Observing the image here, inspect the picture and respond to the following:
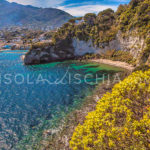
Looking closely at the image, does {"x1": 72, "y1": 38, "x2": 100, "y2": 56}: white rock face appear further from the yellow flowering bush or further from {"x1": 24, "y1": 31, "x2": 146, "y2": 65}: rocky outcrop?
the yellow flowering bush

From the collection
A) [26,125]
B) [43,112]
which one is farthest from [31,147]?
[43,112]

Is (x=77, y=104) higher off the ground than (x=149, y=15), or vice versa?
(x=149, y=15)

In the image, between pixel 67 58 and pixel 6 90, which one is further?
pixel 67 58

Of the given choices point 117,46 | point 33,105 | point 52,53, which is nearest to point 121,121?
point 33,105

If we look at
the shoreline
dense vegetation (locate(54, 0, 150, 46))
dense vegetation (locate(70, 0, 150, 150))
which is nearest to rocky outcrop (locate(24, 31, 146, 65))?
dense vegetation (locate(54, 0, 150, 46))

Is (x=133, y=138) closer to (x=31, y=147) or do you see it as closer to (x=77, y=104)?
(x=31, y=147)
